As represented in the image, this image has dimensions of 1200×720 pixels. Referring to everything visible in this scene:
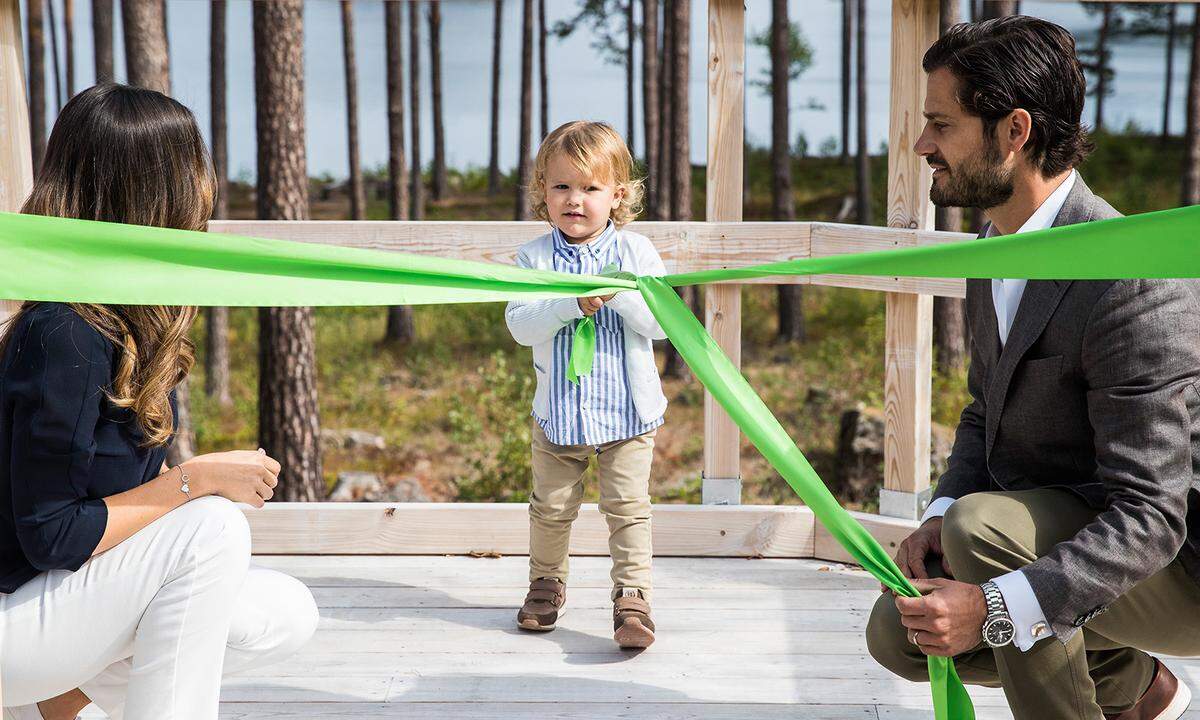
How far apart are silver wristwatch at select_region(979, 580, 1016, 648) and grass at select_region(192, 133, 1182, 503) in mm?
6550

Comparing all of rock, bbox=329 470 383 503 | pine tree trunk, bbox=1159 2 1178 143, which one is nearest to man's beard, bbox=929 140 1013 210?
rock, bbox=329 470 383 503

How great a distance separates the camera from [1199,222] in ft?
5.53

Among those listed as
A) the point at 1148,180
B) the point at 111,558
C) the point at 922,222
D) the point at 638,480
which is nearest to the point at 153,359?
the point at 111,558

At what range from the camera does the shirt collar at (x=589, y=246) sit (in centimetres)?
306

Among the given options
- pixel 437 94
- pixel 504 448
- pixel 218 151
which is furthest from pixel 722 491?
pixel 437 94

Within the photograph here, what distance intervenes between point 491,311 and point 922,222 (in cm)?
1316

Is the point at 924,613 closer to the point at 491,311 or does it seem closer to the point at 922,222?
the point at 922,222

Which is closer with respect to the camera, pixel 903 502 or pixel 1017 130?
pixel 1017 130

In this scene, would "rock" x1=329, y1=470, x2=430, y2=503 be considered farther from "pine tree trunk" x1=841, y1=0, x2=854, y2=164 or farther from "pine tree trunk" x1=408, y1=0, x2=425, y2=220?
"pine tree trunk" x1=841, y1=0, x2=854, y2=164

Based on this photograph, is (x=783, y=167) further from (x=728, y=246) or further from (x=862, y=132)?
(x=728, y=246)

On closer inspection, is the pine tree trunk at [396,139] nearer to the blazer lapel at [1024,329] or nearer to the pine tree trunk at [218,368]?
the pine tree trunk at [218,368]

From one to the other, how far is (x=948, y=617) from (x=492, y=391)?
7628mm

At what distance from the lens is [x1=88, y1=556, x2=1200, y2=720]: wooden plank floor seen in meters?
2.60

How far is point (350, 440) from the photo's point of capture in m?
11.8
